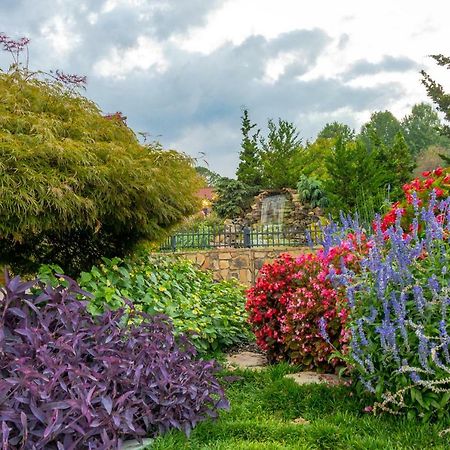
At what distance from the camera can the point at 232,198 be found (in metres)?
19.3

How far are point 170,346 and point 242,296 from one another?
356cm

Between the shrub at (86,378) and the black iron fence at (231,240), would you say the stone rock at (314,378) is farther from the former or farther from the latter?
the black iron fence at (231,240)

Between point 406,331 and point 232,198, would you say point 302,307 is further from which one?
point 232,198

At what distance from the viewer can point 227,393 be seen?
3.78 meters

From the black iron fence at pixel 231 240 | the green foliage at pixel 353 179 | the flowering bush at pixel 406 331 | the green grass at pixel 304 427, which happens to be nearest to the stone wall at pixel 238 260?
the black iron fence at pixel 231 240

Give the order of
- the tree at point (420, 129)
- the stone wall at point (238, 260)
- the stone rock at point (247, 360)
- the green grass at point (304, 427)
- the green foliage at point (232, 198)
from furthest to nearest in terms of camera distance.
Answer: the tree at point (420, 129)
the green foliage at point (232, 198)
the stone wall at point (238, 260)
the stone rock at point (247, 360)
the green grass at point (304, 427)

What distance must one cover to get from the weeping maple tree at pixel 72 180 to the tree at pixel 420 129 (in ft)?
146

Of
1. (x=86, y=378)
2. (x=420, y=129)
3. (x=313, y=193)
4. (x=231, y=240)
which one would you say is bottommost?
(x=86, y=378)

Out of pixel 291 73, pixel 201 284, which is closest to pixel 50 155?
pixel 201 284

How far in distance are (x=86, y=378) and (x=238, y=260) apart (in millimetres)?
8436

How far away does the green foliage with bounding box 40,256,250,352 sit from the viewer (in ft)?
14.3

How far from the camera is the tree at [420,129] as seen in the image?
164ft

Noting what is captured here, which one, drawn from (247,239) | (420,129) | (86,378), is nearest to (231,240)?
(247,239)

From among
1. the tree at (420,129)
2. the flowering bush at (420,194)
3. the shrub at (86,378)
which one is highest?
the tree at (420,129)
